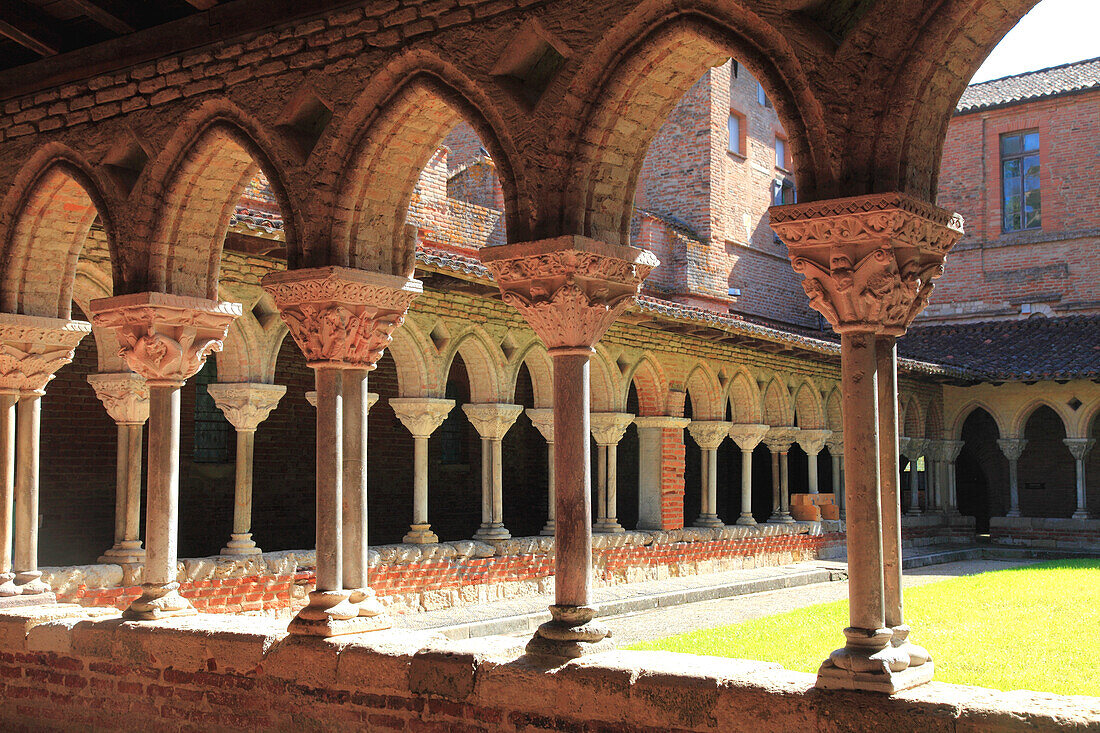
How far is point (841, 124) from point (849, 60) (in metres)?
0.25

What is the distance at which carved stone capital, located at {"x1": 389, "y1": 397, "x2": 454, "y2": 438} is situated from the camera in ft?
40.5

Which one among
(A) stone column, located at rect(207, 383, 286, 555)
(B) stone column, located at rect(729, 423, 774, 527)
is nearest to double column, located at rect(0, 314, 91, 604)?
(A) stone column, located at rect(207, 383, 286, 555)

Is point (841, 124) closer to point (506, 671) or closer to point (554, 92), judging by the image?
point (554, 92)

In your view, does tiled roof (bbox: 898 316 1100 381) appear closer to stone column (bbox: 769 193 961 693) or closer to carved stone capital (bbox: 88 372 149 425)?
carved stone capital (bbox: 88 372 149 425)

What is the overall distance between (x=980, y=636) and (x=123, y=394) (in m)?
7.40

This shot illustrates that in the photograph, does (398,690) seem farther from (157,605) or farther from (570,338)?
(157,605)

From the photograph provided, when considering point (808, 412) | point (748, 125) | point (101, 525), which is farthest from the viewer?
point (748, 125)

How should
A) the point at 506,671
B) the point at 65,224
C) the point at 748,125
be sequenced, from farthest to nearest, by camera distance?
1. the point at 748,125
2. the point at 65,224
3. the point at 506,671

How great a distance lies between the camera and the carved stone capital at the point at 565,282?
208 inches

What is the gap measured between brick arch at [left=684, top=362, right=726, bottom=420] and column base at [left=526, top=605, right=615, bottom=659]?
40.3 feet

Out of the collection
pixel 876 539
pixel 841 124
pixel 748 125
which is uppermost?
pixel 748 125

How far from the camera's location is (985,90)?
26672mm

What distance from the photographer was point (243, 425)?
10.6 metres

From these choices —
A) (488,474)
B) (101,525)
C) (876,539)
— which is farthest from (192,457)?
(876,539)
